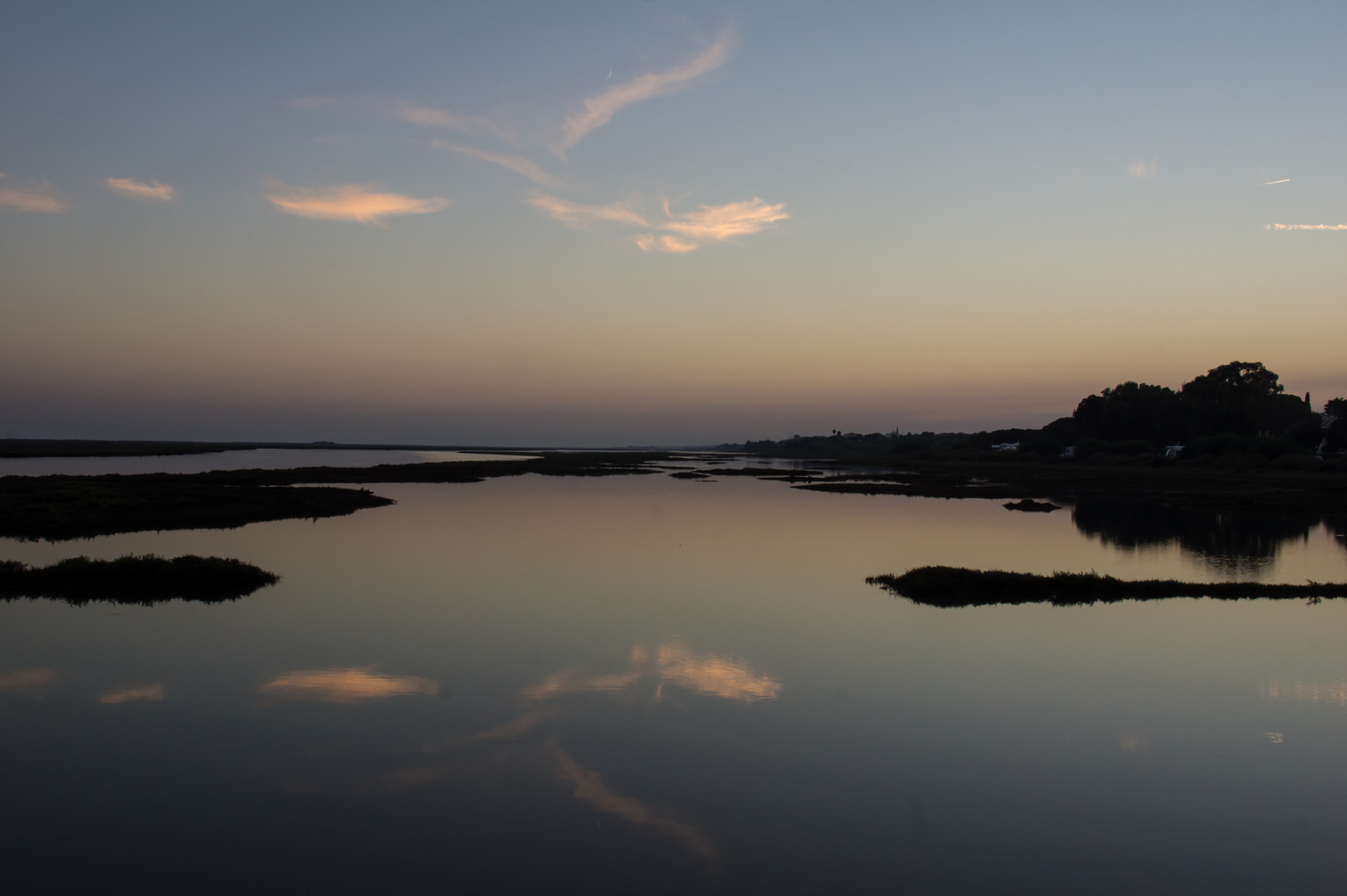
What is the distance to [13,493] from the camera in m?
38.6

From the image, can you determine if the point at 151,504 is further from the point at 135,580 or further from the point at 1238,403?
the point at 1238,403

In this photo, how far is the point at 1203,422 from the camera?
11162cm

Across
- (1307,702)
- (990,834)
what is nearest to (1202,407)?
(1307,702)

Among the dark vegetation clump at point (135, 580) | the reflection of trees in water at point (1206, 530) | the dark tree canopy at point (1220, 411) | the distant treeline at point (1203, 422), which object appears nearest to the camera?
the dark vegetation clump at point (135, 580)

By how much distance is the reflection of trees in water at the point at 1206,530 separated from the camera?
29.0 m

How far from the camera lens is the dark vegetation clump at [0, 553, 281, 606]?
63.1ft

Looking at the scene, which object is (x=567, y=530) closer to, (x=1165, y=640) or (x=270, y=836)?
(x=1165, y=640)

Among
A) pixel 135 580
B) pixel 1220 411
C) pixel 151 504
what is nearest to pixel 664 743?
pixel 135 580

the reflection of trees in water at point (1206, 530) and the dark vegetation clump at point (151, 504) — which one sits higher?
the dark vegetation clump at point (151, 504)

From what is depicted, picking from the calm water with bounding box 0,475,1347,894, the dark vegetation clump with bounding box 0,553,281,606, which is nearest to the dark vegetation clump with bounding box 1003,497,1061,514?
the calm water with bounding box 0,475,1347,894

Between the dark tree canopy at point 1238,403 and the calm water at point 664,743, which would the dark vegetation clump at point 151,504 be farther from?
the dark tree canopy at point 1238,403

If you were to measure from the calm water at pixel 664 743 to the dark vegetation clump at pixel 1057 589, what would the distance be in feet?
2.60

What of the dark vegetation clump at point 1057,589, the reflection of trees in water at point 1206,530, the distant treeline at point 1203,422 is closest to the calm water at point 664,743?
the dark vegetation clump at point 1057,589

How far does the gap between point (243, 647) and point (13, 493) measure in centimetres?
3380
